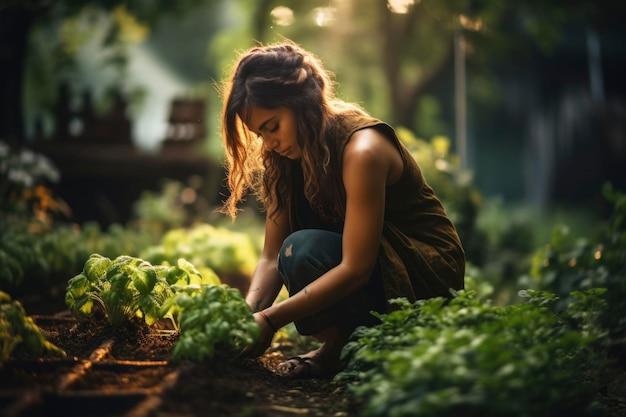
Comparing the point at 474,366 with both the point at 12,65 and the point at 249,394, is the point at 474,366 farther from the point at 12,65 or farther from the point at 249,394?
the point at 12,65

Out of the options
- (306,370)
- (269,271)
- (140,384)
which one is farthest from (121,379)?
(269,271)

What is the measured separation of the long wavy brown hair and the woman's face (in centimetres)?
2

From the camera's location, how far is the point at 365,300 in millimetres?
3064

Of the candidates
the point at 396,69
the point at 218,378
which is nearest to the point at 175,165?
the point at 396,69

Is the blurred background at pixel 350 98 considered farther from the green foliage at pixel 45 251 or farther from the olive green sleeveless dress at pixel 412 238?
the olive green sleeveless dress at pixel 412 238

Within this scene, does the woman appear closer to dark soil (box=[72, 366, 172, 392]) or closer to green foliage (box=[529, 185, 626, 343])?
dark soil (box=[72, 366, 172, 392])

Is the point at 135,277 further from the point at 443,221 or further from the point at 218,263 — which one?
the point at 218,263

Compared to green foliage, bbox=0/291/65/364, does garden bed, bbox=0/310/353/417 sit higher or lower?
→ lower

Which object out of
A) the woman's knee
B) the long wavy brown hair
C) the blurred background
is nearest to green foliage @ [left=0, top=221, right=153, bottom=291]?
the blurred background

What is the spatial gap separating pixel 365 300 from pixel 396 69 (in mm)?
8992

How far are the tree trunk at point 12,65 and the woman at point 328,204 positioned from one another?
5824 mm

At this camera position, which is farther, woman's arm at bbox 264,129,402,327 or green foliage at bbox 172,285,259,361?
woman's arm at bbox 264,129,402,327

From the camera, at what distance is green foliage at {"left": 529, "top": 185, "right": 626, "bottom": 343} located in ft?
12.8

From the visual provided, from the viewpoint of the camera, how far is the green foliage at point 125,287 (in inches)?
118
